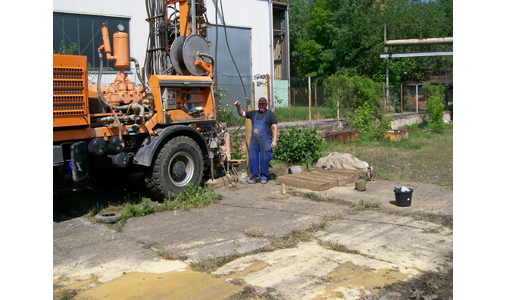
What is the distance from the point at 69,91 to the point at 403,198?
5274 millimetres

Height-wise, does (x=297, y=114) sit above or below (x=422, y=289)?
above

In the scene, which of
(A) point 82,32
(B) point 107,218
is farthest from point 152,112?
(A) point 82,32

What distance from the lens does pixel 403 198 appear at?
698 centimetres

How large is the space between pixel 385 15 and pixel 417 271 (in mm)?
32675

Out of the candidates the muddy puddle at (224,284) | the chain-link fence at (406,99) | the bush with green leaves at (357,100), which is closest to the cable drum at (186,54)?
the muddy puddle at (224,284)

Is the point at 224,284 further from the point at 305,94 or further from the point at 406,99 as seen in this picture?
the point at 305,94

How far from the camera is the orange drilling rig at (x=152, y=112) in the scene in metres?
6.13

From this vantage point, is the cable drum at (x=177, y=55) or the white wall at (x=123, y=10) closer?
the cable drum at (x=177, y=55)

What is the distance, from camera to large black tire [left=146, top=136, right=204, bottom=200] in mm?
7133

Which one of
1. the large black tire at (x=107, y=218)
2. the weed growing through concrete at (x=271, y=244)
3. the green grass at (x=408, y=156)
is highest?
the green grass at (x=408, y=156)

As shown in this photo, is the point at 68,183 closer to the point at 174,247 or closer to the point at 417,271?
the point at 174,247

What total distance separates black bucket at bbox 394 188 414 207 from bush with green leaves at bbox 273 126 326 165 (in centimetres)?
398

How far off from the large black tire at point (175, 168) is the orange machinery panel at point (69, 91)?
1.36m

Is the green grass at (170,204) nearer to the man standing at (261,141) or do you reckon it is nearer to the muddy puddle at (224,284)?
the man standing at (261,141)
